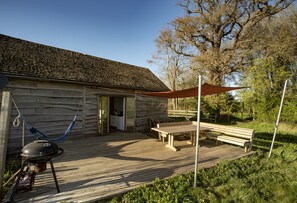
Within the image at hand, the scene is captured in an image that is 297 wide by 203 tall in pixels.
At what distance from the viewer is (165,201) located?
2830mm

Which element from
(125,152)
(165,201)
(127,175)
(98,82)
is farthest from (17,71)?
(165,201)

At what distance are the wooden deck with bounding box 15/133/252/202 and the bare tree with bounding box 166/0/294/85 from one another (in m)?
9.15

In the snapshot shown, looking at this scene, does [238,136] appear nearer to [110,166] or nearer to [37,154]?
[110,166]

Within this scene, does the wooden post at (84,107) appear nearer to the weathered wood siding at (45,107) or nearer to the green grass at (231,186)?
the weathered wood siding at (45,107)

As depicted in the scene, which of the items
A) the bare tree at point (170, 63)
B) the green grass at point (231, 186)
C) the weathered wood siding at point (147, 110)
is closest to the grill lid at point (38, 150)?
the green grass at point (231, 186)

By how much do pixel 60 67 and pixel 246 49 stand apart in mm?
13311

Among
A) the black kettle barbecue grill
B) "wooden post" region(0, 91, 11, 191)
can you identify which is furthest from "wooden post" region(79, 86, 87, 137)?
the black kettle barbecue grill

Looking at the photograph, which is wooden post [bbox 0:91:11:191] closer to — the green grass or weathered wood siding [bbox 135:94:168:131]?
the green grass

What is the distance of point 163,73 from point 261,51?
1116 cm

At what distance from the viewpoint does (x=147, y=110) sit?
9.73m

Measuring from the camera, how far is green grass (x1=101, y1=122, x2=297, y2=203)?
10.1ft

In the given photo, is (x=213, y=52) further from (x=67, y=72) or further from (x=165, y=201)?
(x=165, y=201)

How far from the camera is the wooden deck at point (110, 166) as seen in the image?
118 inches

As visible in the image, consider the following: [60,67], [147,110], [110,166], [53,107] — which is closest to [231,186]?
[110,166]
